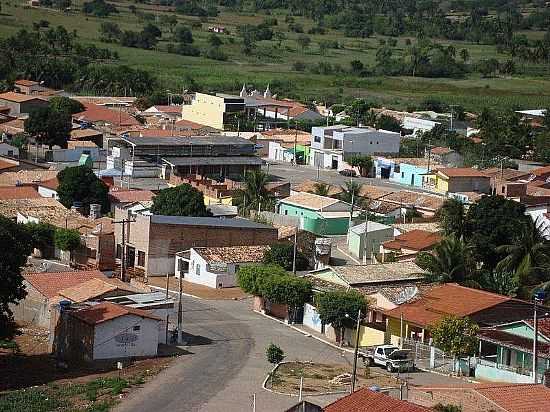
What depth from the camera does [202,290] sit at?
137 ft

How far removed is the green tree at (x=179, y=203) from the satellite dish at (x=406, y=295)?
1333cm

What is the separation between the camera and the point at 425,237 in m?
47.5

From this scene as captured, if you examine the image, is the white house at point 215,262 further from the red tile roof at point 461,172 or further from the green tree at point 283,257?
the red tile roof at point 461,172

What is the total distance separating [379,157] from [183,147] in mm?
12086

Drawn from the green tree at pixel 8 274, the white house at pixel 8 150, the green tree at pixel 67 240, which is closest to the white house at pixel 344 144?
the white house at pixel 8 150

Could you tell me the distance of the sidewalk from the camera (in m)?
41.0

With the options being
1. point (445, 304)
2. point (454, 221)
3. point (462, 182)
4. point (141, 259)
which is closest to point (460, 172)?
point (462, 182)

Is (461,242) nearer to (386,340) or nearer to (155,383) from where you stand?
(386,340)

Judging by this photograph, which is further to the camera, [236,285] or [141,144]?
[141,144]

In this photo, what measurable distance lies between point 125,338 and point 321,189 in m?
29.1

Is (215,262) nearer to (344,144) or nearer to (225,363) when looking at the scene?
(225,363)

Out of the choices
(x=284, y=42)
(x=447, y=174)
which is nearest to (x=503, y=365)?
(x=447, y=174)

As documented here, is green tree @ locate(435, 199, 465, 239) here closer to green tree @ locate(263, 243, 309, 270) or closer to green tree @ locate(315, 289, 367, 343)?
green tree @ locate(263, 243, 309, 270)

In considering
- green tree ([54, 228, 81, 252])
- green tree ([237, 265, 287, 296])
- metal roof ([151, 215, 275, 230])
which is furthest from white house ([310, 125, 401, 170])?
green tree ([237, 265, 287, 296])
